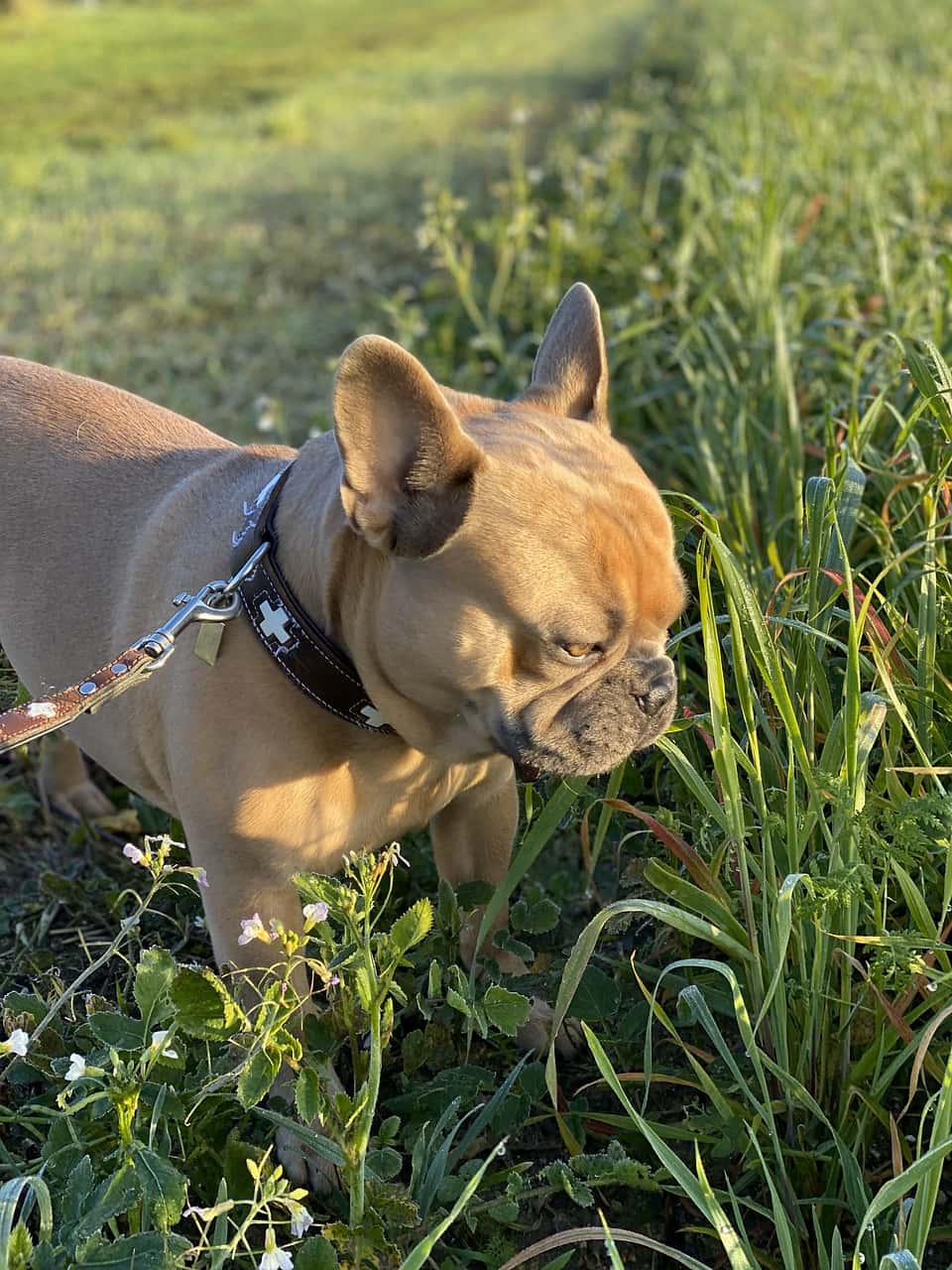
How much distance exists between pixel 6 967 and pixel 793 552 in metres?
1.94

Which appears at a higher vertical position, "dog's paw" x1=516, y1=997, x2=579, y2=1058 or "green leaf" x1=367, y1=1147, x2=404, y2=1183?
"green leaf" x1=367, y1=1147, x2=404, y2=1183

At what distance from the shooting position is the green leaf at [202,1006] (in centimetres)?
162

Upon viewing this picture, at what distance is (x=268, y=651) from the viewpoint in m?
2.03

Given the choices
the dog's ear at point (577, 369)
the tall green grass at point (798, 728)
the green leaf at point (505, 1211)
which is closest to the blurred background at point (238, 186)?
the tall green grass at point (798, 728)

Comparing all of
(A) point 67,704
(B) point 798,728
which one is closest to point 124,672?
(A) point 67,704

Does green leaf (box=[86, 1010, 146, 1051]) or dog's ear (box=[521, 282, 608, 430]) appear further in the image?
dog's ear (box=[521, 282, 608, 430])

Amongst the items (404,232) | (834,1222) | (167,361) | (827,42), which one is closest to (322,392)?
(167,361)

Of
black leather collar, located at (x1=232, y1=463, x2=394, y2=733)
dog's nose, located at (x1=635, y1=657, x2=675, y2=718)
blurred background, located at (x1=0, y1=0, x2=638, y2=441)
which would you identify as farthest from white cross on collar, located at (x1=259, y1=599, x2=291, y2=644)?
blurred background, located at (x1=0, y1=0, x2=638, y2=441)

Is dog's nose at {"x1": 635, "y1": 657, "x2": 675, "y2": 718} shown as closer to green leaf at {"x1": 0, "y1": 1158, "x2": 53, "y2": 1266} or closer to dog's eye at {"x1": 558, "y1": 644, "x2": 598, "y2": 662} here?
dog's eye at {"x1": 558, "y1": 644, "x2": 598, "y2": 662}

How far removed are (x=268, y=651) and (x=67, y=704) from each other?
1.04 feet

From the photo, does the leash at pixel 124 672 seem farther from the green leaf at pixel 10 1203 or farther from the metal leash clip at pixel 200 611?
the green leaf at pixel 10 1203

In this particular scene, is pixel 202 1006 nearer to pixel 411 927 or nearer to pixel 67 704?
pixel 411 927

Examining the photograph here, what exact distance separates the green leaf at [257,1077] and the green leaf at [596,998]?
691 mm

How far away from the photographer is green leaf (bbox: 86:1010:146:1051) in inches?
70.4
